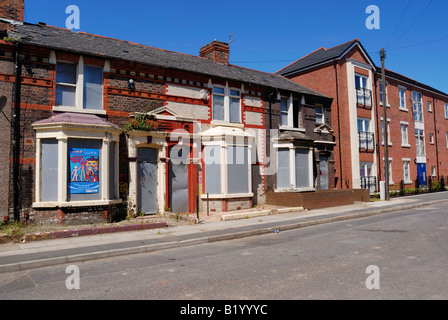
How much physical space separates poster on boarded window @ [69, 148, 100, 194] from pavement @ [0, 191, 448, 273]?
2202 millimetres

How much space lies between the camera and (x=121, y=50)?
50.4ft

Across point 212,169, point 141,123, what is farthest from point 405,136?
point 141,123

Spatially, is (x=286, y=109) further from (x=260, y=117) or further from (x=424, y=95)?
(x=424, y=95)

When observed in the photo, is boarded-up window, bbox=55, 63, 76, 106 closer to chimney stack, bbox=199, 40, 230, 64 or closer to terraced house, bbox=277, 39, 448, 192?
chimney stack, bbox=199, 40, 230, 64

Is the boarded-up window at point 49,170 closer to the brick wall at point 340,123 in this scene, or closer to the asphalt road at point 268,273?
the asphalt road at point 268,273

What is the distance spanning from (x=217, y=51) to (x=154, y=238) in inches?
548

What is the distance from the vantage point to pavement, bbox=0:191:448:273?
776cm

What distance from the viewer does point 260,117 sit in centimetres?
1819

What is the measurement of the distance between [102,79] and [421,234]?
12959 millimetres

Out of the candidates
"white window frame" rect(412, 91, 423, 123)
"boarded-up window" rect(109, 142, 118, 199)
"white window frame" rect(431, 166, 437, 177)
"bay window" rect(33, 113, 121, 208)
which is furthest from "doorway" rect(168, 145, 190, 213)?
"white window frame" rect(431, 166, 437, 177)

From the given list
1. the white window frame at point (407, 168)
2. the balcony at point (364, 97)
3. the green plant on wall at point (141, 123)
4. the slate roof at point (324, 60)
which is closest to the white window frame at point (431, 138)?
the slate roof at point (324, 60)

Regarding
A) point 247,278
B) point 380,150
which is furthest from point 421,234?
point 380,150

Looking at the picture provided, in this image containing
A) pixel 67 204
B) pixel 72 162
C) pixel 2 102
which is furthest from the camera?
pixel 72 162

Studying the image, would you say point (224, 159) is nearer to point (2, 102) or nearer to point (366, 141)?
point (2, 102)
